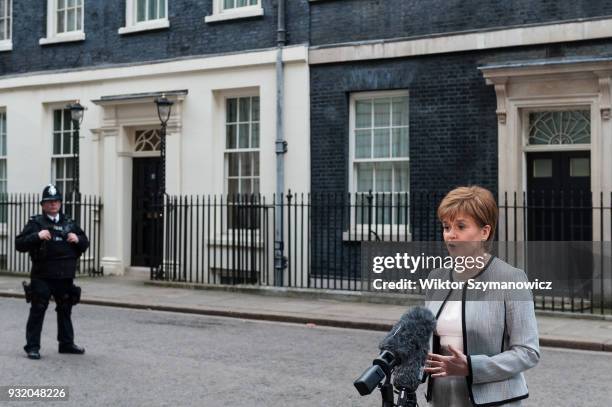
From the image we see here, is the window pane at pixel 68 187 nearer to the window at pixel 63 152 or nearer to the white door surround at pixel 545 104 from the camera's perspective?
the window at pixel 63 152

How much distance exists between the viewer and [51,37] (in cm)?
1934

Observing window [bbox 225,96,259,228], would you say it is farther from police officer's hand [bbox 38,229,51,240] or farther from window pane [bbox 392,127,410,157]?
police officer's hand [bbox 38,229,51,240]

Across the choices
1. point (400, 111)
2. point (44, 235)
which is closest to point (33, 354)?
point (44, 235)

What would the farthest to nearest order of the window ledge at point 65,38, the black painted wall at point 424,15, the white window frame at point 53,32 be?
the white window frame at point 53,32, the window ledge at point 65,38, the black painted wall at point 424,15

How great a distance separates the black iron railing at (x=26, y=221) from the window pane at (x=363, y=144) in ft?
19.8

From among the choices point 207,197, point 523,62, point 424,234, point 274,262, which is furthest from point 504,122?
point 207,197

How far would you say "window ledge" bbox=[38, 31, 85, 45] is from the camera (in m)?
18.9

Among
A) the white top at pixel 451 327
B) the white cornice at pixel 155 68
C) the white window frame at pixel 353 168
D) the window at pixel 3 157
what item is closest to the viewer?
the white top at pixel 451 327

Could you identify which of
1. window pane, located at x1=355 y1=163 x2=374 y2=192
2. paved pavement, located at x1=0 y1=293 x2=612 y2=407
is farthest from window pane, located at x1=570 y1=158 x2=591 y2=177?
paved pavement, located at x1=0 y1=293 x2=612 y2=407

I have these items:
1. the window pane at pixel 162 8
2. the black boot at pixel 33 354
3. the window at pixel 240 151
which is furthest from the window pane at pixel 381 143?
the black boot at pixel 33 354

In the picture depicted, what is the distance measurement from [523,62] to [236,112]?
5.89 metres

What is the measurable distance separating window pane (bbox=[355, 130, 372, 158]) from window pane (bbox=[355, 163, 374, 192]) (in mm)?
175

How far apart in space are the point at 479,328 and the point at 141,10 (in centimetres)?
1613

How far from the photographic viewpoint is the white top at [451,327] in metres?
3.21
